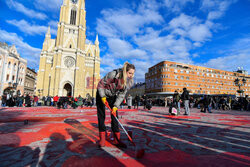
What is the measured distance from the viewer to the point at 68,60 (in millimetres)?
39469

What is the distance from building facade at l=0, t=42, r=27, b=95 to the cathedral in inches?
221

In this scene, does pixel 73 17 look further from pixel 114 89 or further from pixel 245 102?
pixel 114 89

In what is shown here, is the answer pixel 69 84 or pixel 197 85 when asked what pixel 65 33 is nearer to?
pixel 69 84

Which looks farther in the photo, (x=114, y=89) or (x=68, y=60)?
(x=68, y=60)

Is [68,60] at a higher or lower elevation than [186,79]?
higher

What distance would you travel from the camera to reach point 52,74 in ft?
125

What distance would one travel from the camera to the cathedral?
1480 inches

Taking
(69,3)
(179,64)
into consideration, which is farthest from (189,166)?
(179,64)

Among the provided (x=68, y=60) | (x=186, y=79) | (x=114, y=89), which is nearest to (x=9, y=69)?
(x=68, y=60)

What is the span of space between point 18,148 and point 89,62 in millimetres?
45662

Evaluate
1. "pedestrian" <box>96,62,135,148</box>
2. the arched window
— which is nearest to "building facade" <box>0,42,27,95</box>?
the arched window

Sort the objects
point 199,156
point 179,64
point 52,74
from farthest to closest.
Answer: point 179,64 < point 52,74 < point 199,156

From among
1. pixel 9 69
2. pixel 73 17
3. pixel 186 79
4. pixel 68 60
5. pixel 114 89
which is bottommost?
pixel 114 89

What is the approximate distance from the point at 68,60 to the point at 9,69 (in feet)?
44.5
